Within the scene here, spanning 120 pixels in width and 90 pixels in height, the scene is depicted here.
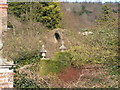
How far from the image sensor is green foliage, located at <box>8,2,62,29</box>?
59.4 feet

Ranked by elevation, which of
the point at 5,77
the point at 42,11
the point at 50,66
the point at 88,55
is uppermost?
the point at 42,11

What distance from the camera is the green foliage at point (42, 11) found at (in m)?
18.1

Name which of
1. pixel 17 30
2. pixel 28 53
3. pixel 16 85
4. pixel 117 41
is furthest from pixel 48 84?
pixel 17 30

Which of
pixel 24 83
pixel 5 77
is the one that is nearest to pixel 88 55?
pixel 24 83

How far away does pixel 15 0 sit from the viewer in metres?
18.8

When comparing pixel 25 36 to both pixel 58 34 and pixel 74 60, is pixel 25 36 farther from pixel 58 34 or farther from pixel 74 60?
pixel 74 60

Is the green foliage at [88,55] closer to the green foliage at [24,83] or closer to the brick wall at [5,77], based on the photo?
the green foliage at [24,83]

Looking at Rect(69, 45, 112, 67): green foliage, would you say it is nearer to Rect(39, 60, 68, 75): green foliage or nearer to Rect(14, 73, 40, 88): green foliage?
Rect(39, 60, 68, 75): green foliage

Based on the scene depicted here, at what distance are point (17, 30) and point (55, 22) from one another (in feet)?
13.7

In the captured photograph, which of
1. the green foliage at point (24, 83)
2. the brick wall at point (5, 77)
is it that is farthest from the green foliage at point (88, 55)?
the brick wall at point (5, 77)

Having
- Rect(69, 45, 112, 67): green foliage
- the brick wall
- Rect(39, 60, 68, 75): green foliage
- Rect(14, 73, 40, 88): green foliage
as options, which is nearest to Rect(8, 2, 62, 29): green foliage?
Rect(69, 45, 112, 67): green foliage

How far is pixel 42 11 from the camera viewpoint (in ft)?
62.2

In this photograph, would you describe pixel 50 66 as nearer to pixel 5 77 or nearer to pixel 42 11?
pixel 5 77

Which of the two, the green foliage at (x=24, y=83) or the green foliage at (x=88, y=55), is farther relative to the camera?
the green foliage at (x=88, y=55)
